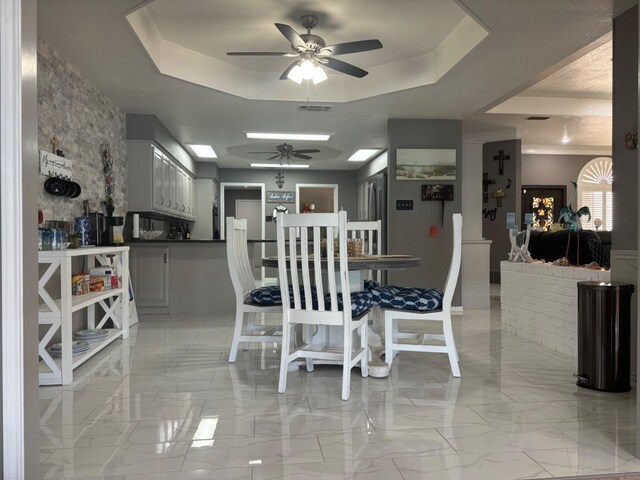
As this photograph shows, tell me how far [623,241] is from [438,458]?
6.79ft

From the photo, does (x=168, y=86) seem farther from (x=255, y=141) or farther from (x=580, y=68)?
(x=580, y=68)

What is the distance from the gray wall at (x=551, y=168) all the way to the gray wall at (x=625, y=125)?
715 centimetres

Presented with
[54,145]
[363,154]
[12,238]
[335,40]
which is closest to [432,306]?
[12,238]

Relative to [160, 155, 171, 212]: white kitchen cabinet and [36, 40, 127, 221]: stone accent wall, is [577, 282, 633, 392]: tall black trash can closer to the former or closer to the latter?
[36, 40, 127, 221]: stone accent wall

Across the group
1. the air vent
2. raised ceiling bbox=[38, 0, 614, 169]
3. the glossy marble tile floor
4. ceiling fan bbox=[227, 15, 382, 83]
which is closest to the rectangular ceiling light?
raised ceiling bbox=[38, 0, 614, 169]

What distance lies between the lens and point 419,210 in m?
5.73

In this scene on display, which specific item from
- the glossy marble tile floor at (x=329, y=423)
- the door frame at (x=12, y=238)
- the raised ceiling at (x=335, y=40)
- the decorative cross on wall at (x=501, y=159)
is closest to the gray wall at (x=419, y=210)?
the raised ceiling at (x=335, y=40)

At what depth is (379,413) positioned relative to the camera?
235cm

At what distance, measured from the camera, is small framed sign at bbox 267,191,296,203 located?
9.84 meters

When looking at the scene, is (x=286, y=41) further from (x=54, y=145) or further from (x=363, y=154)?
(x=363, y=154)

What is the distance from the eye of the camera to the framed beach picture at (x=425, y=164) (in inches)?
223

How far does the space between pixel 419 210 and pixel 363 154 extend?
8.91 feet

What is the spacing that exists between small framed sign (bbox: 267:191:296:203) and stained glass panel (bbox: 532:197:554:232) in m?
5.17

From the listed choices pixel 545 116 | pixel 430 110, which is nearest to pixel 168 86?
pixel 430 110
